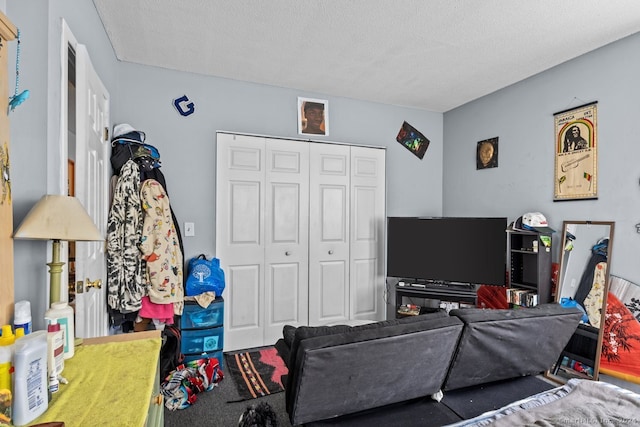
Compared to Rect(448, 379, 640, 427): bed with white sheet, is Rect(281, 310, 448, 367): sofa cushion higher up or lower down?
higher up

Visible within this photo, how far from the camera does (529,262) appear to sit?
302 cm

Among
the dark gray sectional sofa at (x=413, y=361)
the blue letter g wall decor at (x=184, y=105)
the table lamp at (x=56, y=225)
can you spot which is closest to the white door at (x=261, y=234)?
the blue letter g wall decor at (x=184, y=105)

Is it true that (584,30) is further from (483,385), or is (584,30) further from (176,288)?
(176,288)

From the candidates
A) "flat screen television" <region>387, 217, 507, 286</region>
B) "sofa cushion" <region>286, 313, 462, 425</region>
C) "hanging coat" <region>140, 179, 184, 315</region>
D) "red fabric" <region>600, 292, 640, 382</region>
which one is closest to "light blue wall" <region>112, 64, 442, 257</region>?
"hanging coat" <region>140, 179, 184, 315</region>

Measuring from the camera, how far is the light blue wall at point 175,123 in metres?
1.13

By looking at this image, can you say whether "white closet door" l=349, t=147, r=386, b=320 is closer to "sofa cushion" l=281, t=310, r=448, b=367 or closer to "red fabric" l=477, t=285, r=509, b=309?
"red fabric" l=477, t=285, r=509, b=309

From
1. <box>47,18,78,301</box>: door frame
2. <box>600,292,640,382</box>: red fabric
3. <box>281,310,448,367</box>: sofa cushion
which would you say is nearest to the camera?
<box>47,18,78,301</box>: door frame

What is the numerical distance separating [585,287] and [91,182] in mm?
3370

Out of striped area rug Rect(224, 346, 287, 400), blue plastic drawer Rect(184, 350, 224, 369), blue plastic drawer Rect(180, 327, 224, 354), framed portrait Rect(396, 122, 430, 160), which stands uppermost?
framed portrait Rect(396, 122, 430, 160)

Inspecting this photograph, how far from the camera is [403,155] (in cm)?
400

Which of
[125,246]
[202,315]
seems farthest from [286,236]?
[125,246]

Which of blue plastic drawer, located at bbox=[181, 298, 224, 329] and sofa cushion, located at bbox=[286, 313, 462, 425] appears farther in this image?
blue plastic drawer, located at bbox=[181, 298, 224, 329]

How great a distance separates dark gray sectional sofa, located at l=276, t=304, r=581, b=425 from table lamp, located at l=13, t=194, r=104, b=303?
2.75 ft

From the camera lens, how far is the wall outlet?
3059 millimetres
